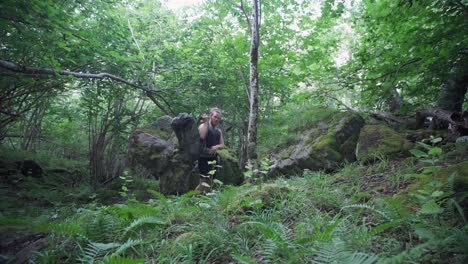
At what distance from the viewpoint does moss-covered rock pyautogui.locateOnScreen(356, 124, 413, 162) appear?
449cm

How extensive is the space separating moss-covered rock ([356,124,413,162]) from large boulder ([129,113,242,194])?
3.38 m

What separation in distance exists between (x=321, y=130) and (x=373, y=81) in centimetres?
210

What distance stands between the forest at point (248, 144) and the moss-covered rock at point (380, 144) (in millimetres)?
36

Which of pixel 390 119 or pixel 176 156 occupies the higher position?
pixel 390 119

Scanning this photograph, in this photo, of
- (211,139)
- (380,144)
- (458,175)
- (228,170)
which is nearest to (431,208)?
(458,175)

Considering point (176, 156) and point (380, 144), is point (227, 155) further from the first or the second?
point (380, 144)

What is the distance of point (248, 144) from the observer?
19.6ft

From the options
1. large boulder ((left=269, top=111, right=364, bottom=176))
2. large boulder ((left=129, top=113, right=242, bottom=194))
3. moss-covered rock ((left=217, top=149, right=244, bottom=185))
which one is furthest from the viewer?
moss-covered rock ((left=217, top=149, right=244, bottom=185))

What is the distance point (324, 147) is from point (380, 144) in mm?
1171

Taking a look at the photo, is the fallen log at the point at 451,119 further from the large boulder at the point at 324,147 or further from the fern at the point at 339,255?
the fern at the point at 339,255

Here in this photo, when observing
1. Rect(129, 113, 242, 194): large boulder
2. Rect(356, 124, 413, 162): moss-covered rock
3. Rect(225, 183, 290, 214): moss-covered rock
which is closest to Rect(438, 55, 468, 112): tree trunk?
Rect(356, 124, 413, 162): moss-covered rock

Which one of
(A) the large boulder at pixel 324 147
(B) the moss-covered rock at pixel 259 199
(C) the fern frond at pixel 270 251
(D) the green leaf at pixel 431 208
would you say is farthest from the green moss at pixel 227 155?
(D) the green leaf at pixel 431 208

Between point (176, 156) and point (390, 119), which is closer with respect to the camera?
point (390, 119)

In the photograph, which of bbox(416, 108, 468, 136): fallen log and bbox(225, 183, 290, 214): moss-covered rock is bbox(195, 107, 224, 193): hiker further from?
bbox(416, 108, 468, 136): fallen log
